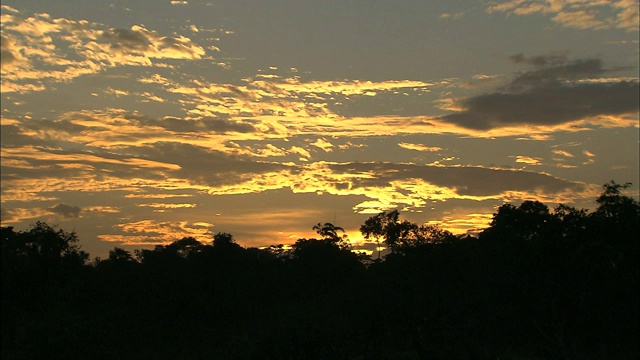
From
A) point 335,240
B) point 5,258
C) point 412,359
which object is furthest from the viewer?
point 335,240

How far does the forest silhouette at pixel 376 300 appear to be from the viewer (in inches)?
1300

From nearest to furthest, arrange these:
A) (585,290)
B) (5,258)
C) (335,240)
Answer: (5,258), (585,290), (335,240)

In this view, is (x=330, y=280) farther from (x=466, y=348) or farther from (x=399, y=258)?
(x=466, y=348)

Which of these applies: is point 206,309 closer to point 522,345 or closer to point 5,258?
point 5,258

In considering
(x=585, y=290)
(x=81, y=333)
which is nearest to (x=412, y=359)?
(x=81, y=333)

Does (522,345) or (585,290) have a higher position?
(585,290)

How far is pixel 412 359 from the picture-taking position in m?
25.0

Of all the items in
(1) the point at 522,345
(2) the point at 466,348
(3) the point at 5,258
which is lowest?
(1) the point at 522,345

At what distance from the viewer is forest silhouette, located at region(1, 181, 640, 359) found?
33.0m

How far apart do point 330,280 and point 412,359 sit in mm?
53066

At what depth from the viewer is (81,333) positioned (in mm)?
33938

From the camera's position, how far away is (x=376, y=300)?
57.9 meters

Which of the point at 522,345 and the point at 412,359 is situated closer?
the point at 412,359

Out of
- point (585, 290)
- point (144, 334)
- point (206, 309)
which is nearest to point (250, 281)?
point (206, 309)
